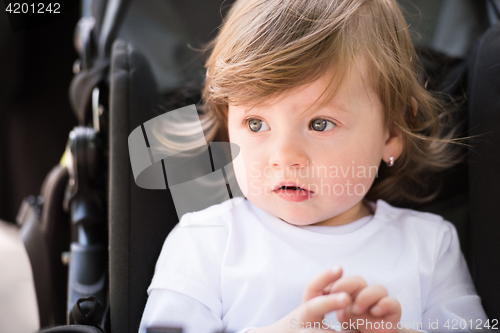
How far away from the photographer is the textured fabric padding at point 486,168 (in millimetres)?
562

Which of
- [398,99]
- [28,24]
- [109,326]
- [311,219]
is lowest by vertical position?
[109,326]

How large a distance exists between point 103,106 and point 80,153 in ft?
0.26

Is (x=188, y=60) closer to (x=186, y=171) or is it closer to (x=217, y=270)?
(x=186, y=171)

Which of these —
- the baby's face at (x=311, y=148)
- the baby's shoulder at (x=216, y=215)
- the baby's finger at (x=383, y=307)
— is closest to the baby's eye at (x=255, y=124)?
the baby's face at (x=311, y=148)

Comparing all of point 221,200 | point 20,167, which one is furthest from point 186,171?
point 20,167

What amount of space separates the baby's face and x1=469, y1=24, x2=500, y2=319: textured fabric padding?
0.13 m

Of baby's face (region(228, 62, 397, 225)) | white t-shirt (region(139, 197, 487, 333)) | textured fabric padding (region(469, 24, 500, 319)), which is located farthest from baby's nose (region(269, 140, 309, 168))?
textured fabric padding (region(469, 24, 500, 319))

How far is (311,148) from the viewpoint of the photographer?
489 mm

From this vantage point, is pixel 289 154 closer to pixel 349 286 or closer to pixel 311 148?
pixel 311 148

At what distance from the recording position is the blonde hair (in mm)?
482

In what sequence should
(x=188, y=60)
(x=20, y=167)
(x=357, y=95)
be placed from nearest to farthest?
(x=357, y=95), (x=188, y=60), (x=20, y=167)

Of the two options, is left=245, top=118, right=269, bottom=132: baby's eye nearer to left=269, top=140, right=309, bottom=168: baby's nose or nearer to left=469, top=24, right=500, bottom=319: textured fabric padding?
left=269, top=140, right=309, bottom=168: baby's nose

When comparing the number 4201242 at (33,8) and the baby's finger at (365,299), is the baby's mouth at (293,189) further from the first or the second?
the number 4201242 at (33,8)

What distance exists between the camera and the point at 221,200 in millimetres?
564
